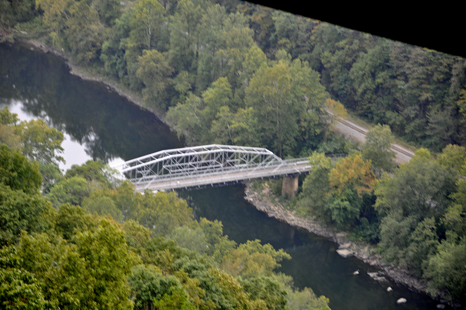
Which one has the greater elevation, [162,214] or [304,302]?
[162,214]

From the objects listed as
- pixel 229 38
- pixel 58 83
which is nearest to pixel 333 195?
pixel 229 38

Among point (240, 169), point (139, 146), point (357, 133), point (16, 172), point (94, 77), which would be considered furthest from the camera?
point (94, 77)

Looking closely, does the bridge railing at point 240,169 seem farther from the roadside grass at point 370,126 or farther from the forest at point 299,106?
the roadside grass at point 370,126

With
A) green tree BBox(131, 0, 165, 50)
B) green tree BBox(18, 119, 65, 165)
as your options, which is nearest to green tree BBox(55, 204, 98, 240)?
green tree BBox(18, 119, 65, 165)

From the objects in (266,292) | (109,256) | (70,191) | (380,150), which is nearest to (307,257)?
(380,150)

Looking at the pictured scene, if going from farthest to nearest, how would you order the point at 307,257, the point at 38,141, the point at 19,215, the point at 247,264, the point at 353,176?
the point at 353,176
the point at 307,257
the point at 38,141
the point at 247,264
the point at 19,215

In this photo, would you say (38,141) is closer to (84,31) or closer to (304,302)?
(304,302)

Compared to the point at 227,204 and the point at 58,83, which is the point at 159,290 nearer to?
the point at 227,204

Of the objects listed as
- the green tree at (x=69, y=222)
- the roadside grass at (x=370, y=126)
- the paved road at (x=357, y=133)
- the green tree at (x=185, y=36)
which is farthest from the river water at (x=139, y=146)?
the green tree at (x=69, y=222)
